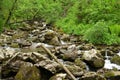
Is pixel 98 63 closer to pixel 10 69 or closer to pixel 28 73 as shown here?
pixel 28 73

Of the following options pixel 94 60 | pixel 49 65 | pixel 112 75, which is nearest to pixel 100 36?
pixel 94 60

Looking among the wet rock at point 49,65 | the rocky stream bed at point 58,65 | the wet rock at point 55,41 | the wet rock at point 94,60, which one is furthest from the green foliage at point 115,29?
the wet rock at point 49,65

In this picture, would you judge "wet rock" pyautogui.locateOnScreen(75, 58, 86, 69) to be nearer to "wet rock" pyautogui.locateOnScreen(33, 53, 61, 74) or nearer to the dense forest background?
"wet rock" pyautogui.locateOnScreen(33, 53, 61, 74)

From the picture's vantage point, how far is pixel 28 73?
12.4 m

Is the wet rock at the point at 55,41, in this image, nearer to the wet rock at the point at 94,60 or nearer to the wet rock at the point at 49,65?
the wet rock at the point at 94,60

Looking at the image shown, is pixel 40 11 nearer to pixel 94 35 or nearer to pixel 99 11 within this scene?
pixel 99 11

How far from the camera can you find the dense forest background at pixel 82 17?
821 inches

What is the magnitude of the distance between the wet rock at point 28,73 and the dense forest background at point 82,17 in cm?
521

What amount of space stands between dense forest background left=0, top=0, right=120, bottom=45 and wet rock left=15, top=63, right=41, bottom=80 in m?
5.21

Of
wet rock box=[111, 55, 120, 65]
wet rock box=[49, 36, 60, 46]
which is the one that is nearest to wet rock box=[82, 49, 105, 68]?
wet rock box=[111, 55, 120, 65]

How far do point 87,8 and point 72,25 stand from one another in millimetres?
2646

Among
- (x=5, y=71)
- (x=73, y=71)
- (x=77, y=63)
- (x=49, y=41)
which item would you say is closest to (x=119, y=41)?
(x=49, y=41)

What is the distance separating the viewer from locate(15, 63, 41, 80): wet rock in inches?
487

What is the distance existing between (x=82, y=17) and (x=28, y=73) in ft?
61.2
